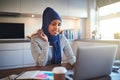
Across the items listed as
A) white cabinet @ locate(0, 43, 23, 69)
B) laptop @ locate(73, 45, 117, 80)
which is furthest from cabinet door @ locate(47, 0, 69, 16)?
laptop @ locate(73, 45, 117, 80)

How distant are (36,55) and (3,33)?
2211 millimetres

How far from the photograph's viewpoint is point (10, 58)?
3379 mm

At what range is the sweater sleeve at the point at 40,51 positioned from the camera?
1.66 m

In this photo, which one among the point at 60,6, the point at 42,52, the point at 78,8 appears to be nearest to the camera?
the point at 42,52

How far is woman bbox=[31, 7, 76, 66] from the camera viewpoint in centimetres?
175

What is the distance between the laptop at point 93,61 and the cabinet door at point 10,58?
2787mm

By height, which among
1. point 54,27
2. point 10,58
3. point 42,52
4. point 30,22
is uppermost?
point 30,22

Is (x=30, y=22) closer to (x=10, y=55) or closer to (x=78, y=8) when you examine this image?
(x=10, y=55)

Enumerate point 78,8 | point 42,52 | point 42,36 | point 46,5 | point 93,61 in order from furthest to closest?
1. point 78,8
2. point 46,5
3. point 42,36
4. point 42,52
5. point 93,61

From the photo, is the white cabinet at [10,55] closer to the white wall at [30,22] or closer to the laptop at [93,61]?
the white wall at [30,22]

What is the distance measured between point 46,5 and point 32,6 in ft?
1.28

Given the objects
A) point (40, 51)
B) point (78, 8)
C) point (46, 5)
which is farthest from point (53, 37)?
point (78, 8)

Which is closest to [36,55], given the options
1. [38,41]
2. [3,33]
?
[38,41]

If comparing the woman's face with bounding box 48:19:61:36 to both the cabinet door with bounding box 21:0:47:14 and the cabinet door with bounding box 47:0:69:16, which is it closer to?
the cabinet door with bounding box 21:0:47:14
